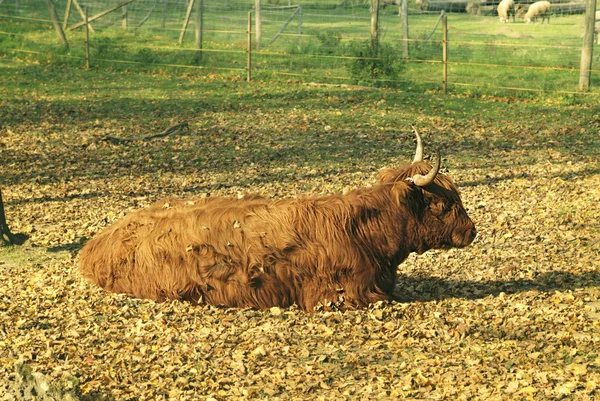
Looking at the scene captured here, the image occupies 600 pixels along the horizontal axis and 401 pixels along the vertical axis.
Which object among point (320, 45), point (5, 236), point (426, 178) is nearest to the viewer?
point (426, 178)

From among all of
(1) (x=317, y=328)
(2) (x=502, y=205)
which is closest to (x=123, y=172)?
(2) (x=502, y=205)

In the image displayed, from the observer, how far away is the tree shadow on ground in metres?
7.63

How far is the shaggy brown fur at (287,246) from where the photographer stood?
23.5ft

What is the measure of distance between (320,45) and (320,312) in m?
18.3

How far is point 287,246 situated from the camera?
23.6 ft

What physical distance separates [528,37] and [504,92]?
26.4 ft

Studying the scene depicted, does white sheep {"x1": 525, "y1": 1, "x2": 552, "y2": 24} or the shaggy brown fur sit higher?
white sheep {"x1": 525, "y1": 1, "x2": 552, "y2": 24}

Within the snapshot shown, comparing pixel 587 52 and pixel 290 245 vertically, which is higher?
pixel 587 52

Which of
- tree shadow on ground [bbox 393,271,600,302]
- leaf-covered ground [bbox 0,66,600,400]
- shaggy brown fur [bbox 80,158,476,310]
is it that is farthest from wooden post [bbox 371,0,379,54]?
shaggy brown fur [bbox 80,158,476,310]

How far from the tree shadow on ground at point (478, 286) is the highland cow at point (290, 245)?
0.40 metres

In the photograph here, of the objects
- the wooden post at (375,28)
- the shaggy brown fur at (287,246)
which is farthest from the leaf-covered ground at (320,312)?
the wooden post at (375,28)

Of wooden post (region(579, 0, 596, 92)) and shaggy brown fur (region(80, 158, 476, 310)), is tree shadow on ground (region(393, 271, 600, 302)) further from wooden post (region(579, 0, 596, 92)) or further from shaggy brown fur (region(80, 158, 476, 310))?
wooden post (region(579, 0, 596, 92))

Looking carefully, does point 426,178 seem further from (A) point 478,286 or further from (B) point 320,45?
(B) point 320,45

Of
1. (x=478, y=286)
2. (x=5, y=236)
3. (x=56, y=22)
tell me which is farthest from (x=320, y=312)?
(x=56, y=22)
